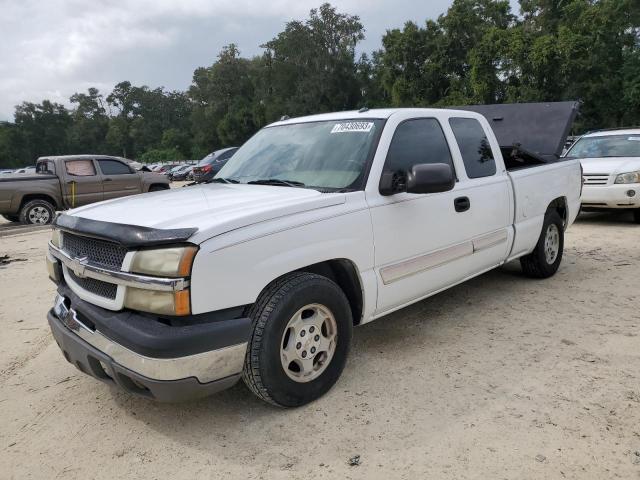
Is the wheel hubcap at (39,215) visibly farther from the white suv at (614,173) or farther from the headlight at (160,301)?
the white suv at (614,173)

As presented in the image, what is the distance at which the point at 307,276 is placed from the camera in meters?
2.90

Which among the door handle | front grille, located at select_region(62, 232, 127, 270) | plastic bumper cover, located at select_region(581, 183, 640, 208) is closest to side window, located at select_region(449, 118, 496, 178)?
the door handle

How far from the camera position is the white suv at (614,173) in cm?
838

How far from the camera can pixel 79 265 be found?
281 centimetres

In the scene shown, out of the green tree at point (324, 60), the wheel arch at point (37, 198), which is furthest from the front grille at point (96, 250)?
the green tree at point (324, 60)

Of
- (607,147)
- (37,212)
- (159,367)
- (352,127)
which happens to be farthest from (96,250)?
(37,212)

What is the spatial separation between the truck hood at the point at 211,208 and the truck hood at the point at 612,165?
7329 millimetres

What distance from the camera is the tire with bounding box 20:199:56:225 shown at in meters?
12.2

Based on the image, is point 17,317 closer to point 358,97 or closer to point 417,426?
point 417,426

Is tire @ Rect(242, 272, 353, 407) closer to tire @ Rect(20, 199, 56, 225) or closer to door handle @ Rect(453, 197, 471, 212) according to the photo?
door handle @ Rect(453, 197, 471, 212)

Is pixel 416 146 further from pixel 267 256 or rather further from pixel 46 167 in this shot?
pixel 46 167

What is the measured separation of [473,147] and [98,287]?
10.6 ft

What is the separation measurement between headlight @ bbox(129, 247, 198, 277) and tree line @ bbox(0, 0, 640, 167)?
1537cm

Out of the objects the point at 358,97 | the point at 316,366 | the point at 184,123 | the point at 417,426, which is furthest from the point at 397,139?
the point at 184,123
